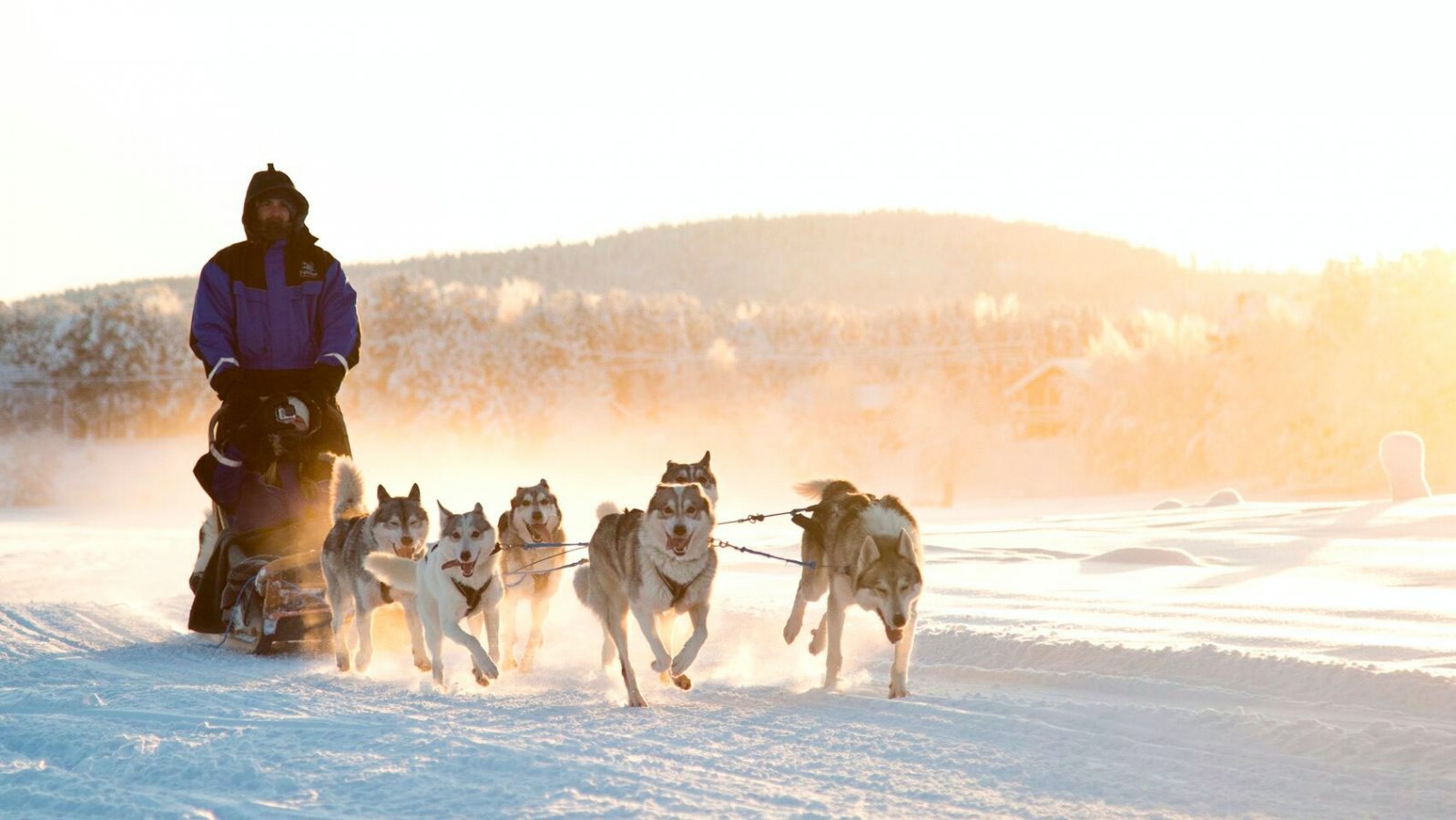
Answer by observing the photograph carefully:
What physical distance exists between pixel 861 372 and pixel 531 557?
40.7 meters

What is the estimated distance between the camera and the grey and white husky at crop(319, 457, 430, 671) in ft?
29.8

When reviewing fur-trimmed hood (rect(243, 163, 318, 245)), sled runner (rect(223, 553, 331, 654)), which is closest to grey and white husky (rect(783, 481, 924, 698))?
sled runner (rect(223, 553, 331, 654))

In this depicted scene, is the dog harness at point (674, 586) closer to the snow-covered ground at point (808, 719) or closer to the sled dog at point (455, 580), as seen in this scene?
the snow-covered ground at point (808, 719)

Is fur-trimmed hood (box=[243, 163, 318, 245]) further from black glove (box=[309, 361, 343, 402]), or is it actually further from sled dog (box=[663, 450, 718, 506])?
sled dog (box=[663, 450, 718, 506])

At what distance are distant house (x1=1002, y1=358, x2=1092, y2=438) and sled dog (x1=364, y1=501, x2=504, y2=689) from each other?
39.2m

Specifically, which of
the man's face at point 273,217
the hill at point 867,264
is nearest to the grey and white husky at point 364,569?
the man's face at point 273,217

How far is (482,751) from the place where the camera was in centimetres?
613

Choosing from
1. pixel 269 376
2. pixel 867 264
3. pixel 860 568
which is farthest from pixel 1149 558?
pixel 867 264

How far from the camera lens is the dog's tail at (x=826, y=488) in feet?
31.3

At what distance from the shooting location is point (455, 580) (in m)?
8.45

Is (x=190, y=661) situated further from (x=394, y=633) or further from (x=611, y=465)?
(x=611, y=465)

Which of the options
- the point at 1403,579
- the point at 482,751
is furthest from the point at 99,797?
the point at 1403,579

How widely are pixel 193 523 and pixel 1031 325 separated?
33.0 metres

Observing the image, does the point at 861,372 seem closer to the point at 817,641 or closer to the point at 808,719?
the point at 817,641
